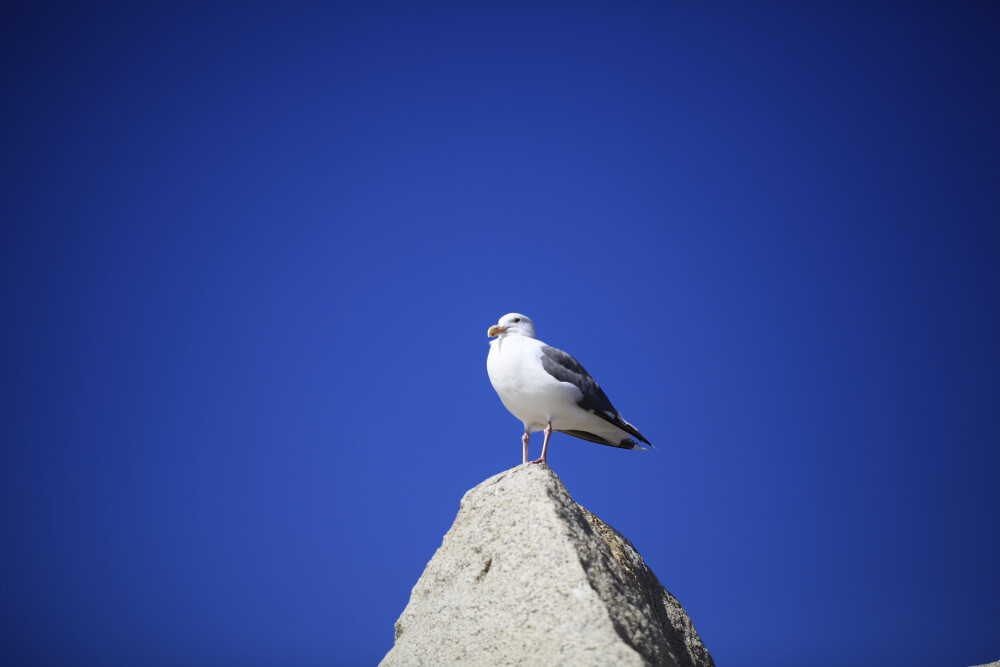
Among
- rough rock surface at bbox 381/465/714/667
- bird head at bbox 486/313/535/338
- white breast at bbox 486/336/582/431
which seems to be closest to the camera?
rough rock surface at bbox 381/465/714/667

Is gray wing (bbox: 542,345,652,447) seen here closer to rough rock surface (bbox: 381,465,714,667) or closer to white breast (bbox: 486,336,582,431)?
white breast (bbox: 486,336,582,431)

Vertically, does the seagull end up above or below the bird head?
below

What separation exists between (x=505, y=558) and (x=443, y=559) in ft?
2.87

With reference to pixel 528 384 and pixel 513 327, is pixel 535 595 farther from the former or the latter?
pixel 513 327

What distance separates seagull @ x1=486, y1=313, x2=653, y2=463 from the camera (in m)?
6.84

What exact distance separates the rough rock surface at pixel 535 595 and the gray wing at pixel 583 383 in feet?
4.39

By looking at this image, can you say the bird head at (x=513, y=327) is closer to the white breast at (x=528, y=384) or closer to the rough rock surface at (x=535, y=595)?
the white breast at (x=528, y=384)

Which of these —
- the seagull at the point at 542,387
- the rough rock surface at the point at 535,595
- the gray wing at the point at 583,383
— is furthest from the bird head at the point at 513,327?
the rough rock surface at the point at 535,595

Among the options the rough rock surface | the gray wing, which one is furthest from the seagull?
the rough rock surface

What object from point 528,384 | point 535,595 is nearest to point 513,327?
point 528,384

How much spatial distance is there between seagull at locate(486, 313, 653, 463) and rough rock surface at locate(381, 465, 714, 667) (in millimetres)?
1146

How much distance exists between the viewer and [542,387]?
267 inches

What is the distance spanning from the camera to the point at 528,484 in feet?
17.9

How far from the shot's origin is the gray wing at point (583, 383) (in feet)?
22.6
